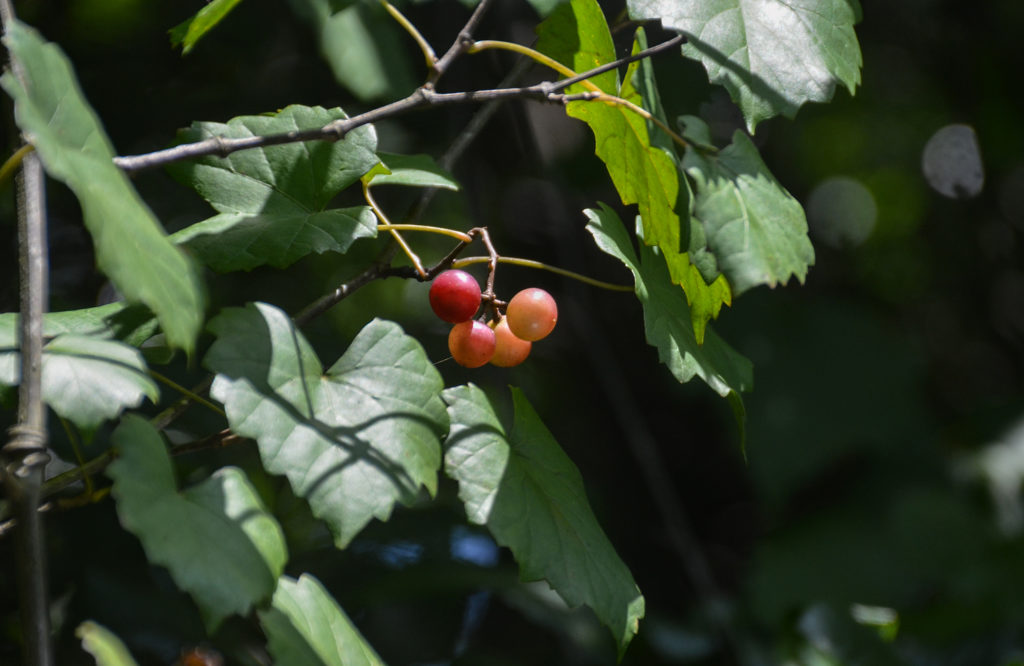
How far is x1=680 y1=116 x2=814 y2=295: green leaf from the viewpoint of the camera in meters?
0.77

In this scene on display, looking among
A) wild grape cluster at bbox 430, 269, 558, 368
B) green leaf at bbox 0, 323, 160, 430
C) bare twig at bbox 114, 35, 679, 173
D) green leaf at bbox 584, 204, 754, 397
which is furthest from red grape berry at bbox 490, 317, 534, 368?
green leaf at bbox 0, 323, 160, 430

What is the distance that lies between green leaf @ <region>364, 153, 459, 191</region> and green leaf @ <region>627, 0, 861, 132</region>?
10.7 inches

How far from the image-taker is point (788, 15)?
2.84ft

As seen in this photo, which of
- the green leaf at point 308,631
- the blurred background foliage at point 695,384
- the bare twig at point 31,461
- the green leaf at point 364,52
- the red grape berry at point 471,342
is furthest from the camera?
the blurred background foliage at point 695,384

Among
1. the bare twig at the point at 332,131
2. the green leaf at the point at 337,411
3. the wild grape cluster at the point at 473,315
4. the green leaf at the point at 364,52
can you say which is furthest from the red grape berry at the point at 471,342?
the green leaf at the point at 364,52

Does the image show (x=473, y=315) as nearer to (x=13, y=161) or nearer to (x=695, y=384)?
(x=13, y=161)

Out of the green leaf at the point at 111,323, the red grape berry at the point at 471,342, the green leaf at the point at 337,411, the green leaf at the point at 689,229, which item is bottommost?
the red grape berry at the point at 471,342

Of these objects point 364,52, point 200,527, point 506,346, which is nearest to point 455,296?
point 506,346

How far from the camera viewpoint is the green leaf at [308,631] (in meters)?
0.74

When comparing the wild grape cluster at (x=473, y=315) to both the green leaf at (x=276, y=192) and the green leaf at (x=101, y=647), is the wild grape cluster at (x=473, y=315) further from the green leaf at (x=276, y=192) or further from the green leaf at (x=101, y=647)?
the green leaf at (x=101, y=647)

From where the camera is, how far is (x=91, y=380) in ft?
2.02

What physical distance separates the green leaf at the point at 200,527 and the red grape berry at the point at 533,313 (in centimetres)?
33

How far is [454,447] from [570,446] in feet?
4.91

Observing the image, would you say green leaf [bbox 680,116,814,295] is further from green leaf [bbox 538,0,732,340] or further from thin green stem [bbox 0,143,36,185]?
thin green stem [bbox 0,143,36,185]
